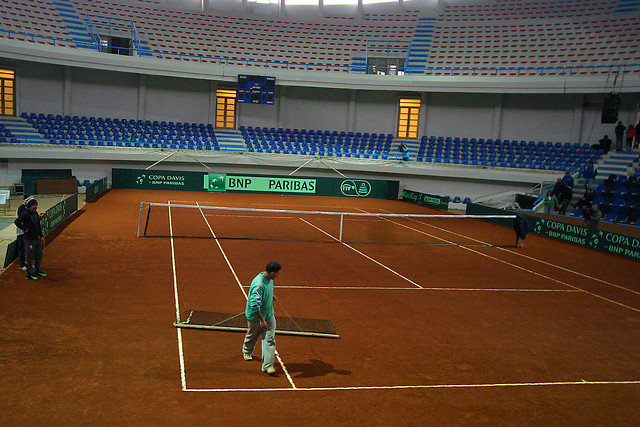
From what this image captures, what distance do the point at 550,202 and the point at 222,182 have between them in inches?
830

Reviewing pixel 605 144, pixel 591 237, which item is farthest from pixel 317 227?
pixel 605 144

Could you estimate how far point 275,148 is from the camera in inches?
1624

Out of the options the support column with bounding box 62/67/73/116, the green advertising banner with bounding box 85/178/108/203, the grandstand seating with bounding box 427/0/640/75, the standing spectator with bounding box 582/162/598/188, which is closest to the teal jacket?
the green advertising banner with bounding box 85/178/108/203

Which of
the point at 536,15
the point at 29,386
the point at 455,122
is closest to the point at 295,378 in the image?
the point at 29,386

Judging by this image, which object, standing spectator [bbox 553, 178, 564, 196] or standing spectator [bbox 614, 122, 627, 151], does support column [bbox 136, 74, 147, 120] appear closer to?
standing spectator [bbox 553, 178, 564, 196]

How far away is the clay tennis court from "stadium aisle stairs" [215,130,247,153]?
21.9 meters

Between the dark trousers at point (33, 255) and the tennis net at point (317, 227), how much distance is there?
6.06 m

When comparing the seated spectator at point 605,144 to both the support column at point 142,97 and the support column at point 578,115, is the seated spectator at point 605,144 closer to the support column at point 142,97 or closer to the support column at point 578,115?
the support column at point 578,115

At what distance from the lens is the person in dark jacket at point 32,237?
1258cm

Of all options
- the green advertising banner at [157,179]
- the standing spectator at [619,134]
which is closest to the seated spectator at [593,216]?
the standing spectator at [619,134]

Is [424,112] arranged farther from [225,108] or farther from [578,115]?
[225,108]

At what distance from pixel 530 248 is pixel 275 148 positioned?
911 inches

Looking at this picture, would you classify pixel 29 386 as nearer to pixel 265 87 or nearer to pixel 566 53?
pixel 265 87

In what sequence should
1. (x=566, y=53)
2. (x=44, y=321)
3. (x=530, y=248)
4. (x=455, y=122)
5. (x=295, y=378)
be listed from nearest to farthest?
(x=295, y=378)
(x=44, y=321)
(x=530, y=248)
(x=566, y=53)
(x=455, y=122)
